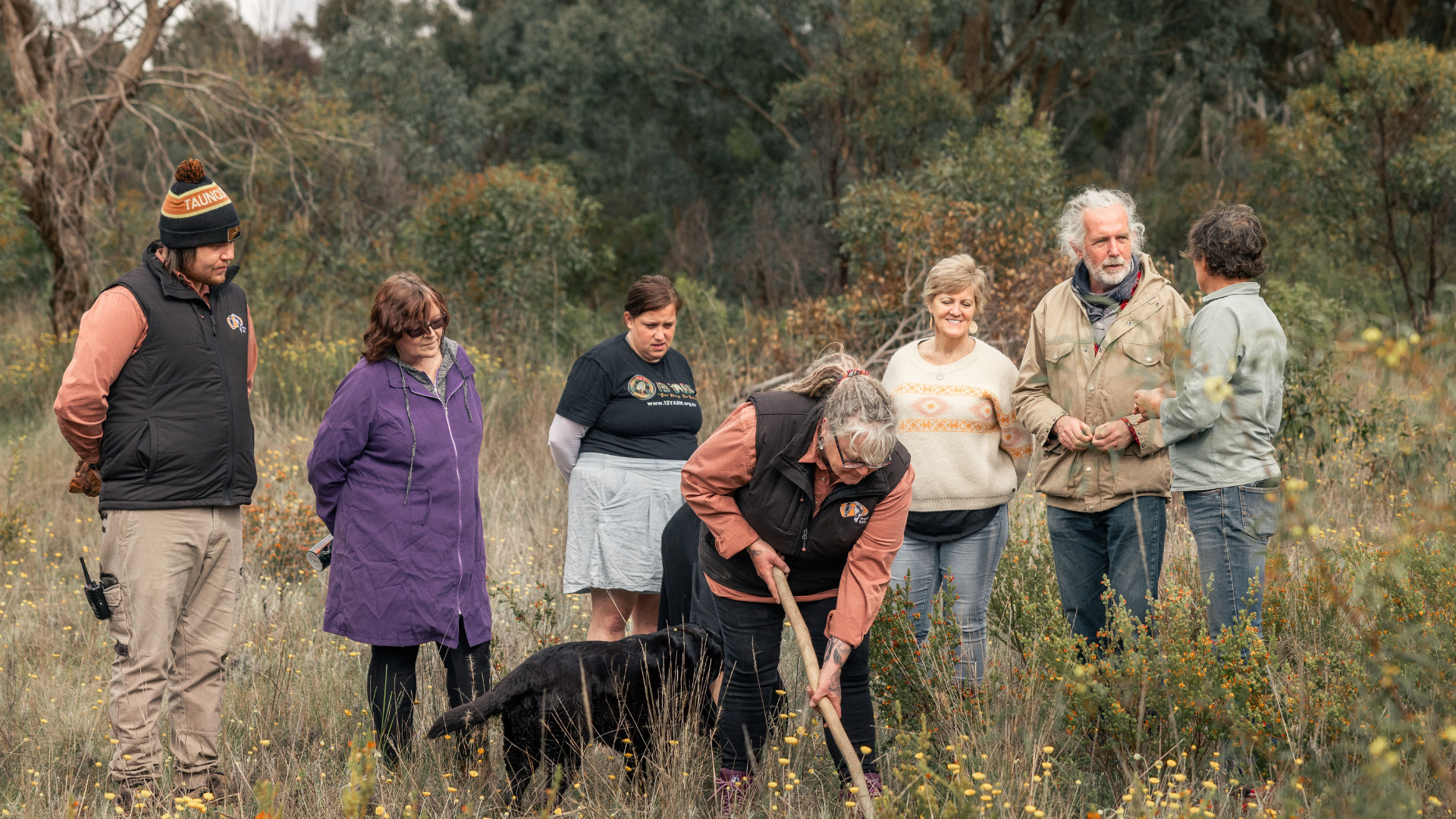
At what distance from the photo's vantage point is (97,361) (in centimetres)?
321

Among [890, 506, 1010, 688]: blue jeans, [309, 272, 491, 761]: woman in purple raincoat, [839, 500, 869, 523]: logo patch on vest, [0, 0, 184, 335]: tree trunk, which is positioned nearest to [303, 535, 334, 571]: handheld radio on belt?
[309, 272, 491, 761]: woman in purple raincoat

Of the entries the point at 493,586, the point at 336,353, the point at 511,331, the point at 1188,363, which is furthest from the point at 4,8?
the point at 1188,363

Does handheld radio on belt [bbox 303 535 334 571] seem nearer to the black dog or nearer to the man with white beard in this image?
the black dog

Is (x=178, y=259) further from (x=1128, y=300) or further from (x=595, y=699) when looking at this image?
(x=1128, y=300)

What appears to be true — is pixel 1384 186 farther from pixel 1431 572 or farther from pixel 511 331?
pixel 1431 572

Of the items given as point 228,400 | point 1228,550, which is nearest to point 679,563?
point 228,400

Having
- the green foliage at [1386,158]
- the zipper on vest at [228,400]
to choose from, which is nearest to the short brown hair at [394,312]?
the zipper on vest at [228,400]

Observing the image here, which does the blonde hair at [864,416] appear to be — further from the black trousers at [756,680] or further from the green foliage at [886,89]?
the green foliage at [886,89]

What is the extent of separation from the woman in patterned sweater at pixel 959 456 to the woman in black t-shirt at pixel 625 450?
0.96m

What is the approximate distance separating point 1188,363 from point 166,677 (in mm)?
3053

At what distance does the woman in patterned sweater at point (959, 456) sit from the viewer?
380 cm

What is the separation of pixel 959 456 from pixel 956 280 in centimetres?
62

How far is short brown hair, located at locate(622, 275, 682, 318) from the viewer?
4.32 m

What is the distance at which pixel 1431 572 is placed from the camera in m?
3.07
